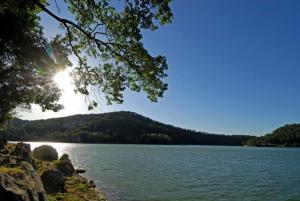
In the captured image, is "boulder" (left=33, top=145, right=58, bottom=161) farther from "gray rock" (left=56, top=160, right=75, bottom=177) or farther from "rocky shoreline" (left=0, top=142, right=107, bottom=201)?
"gray rock" (left=56, top=160, right=75, bottom=177)

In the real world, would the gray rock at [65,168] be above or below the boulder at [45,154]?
below

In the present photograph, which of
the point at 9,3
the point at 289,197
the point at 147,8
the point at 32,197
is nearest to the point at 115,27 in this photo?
the point at 147,8

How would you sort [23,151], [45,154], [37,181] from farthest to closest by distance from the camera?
[45,154], [23,151], [37,181]

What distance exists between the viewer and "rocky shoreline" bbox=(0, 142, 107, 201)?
12531mm

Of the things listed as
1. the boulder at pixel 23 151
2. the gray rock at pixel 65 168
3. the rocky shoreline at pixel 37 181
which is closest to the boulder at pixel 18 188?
the rocky shoreline at pixel 37 181

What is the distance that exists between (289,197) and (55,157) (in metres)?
38.8

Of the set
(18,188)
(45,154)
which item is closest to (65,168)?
(45,154)

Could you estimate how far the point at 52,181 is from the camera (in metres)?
30.7

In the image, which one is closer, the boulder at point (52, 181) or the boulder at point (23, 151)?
the boulder at point (52, 181)

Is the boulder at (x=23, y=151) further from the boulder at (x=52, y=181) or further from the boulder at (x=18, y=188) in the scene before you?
the boulder at (x=18, y=188)

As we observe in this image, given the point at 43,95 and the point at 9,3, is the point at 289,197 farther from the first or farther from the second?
the point at 9,3

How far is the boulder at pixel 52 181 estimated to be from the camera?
29503mm

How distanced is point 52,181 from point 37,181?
15.0 metres

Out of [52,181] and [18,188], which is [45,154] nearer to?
[52,181]
